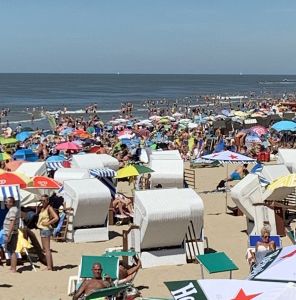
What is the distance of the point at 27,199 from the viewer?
1160cm

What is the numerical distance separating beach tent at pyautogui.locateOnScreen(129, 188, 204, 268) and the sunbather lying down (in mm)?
3158

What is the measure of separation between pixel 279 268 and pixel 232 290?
2.08 ft

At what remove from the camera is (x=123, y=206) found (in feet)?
41.3

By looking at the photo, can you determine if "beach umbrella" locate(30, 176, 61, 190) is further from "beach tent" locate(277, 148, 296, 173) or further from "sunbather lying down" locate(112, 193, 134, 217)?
"beach tent" locate(277, 148, 296, 173)

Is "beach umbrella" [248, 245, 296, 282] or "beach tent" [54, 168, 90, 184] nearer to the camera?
"beach umbrella" [248, 245, 296, 282]

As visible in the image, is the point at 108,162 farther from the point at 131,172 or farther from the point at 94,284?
the point at 94,284

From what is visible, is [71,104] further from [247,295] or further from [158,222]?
[247,295]

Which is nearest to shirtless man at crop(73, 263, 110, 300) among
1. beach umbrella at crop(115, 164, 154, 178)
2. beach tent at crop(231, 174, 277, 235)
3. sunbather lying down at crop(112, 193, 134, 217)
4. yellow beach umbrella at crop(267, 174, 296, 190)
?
beach tent at crop(231, 174, 277, 235)

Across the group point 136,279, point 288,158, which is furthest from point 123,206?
point 288,158

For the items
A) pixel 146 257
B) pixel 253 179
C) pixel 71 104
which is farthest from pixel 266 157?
pixel 71 104

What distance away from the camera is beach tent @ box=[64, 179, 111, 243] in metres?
10.5

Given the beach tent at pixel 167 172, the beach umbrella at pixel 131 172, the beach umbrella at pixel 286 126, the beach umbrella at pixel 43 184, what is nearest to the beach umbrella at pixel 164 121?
the beach umbrella at pixel 286 126

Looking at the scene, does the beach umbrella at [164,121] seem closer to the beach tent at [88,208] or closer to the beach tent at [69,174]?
Result: the beach tent at [69,174]

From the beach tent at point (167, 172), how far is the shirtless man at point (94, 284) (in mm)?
8075
